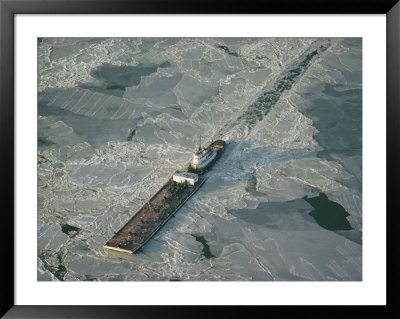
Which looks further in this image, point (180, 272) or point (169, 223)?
point (169, 223)

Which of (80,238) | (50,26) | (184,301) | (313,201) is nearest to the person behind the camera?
(184,301)

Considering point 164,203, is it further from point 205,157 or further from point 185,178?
point 205,157

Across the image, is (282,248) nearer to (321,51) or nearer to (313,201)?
(313,201)

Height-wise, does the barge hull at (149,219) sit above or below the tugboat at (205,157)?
below

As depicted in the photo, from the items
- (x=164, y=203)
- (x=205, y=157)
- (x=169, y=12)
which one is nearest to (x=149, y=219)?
(x=164, y=203)

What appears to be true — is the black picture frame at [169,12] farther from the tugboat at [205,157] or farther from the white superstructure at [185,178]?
the tugboat at [205,157]

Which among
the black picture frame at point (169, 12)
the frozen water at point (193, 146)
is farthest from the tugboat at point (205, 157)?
the black picture frame at point (169, 12)

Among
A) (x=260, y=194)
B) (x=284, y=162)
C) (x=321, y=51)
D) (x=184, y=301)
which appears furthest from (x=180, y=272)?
(x=321, y=51)
